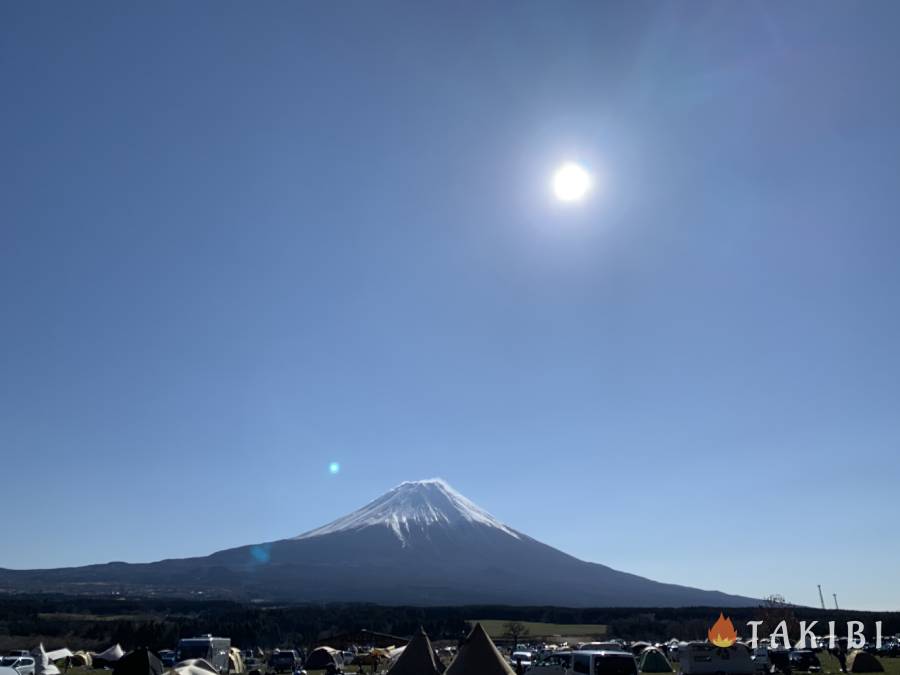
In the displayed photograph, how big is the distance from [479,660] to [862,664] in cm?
2412

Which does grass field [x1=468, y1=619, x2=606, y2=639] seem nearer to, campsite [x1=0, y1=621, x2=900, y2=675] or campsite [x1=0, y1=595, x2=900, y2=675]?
→ campsite [x1=0, y1=595, x2=900, y2=675]

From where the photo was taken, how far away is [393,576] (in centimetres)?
15825

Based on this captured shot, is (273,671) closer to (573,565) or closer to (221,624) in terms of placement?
(221,624)

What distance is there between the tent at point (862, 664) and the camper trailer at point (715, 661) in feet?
43.6

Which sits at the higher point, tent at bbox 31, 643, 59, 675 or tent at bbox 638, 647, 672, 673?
tent at bbox 638, 647, 672, 673

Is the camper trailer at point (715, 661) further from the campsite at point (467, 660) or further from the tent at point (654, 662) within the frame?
the tent at point (654, 662)

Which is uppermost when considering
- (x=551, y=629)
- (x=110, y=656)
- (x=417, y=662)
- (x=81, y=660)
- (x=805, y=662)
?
(x=417, y=662)

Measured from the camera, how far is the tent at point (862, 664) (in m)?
30.9

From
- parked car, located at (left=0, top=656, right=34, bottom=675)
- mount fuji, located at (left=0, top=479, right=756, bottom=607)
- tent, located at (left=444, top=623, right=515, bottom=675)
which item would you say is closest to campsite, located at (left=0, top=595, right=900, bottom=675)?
tent, located at (left=444, top=623, right=515, bottom=675)

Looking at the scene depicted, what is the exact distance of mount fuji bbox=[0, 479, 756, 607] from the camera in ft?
474

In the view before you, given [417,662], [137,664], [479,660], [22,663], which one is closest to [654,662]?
[417,662]

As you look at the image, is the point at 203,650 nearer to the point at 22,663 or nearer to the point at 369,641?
the point at 22,663

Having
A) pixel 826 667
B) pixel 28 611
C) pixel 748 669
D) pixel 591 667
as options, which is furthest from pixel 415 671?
pixel 28 611

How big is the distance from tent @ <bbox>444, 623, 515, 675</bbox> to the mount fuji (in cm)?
12134
